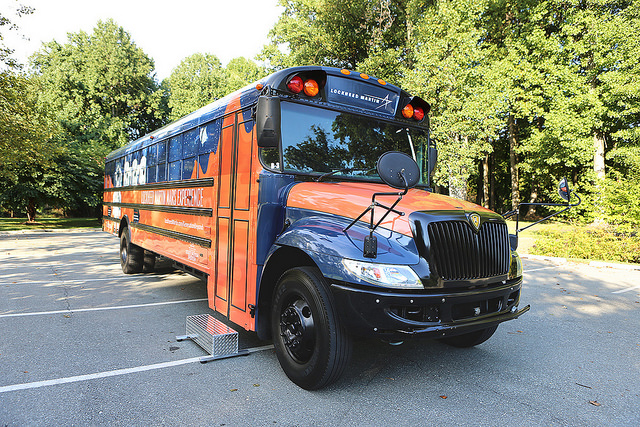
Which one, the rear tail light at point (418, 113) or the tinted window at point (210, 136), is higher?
the rear tail light at point (418, 113)

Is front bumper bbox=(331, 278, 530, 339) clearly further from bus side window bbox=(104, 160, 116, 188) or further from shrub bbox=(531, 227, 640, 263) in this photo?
shrub bbox=(531, 227, 640, 263)

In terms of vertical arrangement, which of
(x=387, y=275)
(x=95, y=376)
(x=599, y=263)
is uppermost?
(x=387, y=275)

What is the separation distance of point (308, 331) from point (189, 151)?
11.7ft

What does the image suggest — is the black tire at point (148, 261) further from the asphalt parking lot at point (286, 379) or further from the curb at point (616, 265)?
the curb at point (616, 265)

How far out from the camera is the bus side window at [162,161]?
22.4 ft

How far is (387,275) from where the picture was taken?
2922 mm

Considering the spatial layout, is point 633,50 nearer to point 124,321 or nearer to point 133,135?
point 124,321

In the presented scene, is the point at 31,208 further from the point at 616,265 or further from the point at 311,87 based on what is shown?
the point at 616,265

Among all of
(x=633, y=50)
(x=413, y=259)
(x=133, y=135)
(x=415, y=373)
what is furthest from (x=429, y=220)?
(x=133, y=135)

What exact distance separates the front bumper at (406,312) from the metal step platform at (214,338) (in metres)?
1.57

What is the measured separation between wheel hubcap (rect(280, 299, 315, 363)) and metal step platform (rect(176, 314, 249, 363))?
0.81m

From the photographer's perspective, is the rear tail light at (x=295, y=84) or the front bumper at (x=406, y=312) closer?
the front bumper at (x=406, y=312)

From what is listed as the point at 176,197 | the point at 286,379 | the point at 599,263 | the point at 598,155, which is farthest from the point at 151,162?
the point at 598,155

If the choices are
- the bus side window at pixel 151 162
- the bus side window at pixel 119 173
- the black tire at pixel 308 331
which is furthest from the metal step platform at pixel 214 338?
the bus side window at pixel 119 173
